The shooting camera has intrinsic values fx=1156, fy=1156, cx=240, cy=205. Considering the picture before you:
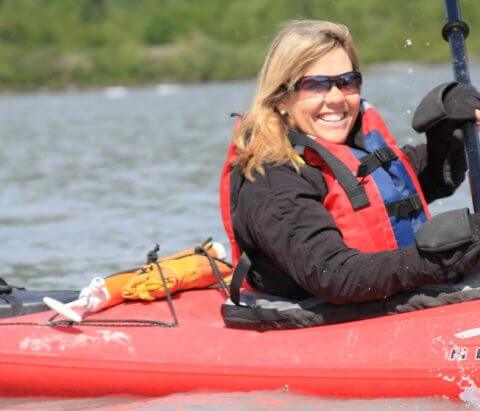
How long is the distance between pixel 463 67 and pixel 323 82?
19.4 inches

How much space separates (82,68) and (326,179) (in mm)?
41030

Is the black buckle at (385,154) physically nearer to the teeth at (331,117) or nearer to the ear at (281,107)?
the teeth at (331,117)

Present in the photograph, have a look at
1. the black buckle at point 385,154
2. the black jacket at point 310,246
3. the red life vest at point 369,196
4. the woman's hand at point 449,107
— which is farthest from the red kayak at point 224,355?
the woman's hand at point 449,107

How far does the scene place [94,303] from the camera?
374cm

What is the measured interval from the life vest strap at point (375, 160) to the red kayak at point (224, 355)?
0.44m

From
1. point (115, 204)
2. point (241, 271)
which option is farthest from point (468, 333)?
point (115, 204)

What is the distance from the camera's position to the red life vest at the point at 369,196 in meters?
3.34

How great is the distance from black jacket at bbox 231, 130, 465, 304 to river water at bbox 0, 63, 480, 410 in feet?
1.08

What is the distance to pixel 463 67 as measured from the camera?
358cm

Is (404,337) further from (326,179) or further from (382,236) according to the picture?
(326,179)

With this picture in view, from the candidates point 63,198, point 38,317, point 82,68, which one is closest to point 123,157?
point 63,198

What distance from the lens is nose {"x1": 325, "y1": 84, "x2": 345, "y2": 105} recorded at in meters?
3.40

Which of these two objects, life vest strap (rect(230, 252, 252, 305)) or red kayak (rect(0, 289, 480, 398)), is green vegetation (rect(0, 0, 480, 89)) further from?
life vest strap (rect(230, 252, 252, 305))

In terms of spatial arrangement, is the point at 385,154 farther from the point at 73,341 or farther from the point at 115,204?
the point at 115,204
